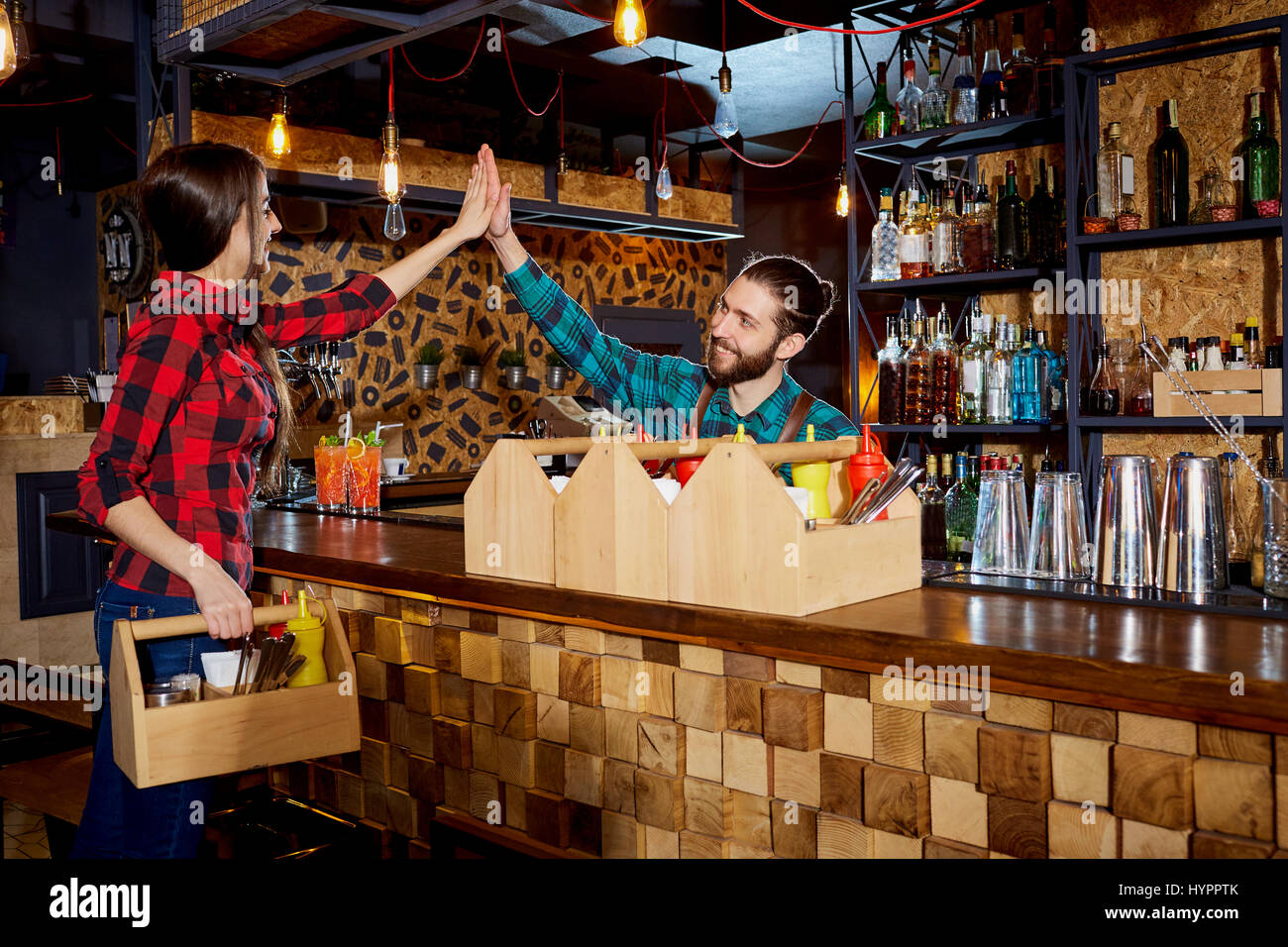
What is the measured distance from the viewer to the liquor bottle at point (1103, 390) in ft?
11.8

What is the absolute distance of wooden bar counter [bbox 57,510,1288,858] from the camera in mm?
1274

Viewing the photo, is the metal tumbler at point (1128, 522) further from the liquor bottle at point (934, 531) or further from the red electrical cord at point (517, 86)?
the red electrical cord at point (517, 86)

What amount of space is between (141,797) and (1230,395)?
3.12 m

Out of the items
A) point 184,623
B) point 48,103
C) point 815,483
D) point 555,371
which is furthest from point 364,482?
point 48,103

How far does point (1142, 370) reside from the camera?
3.62 meters

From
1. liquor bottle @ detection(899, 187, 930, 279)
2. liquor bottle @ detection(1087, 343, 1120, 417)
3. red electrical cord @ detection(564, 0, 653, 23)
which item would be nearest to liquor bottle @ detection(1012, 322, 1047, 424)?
liquor bottle @ detection(1087, 343, 1120, 417)

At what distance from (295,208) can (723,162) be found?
3889mm

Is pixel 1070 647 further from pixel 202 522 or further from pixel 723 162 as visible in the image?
pixel 723 162

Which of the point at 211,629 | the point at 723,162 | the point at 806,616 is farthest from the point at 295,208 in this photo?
the point at 806,616

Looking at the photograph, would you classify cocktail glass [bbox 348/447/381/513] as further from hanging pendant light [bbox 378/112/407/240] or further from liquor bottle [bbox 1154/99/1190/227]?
liquor bottle [bbox 1154/99/1190/227]

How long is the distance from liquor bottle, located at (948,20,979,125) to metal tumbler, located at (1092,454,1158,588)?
8.93ft

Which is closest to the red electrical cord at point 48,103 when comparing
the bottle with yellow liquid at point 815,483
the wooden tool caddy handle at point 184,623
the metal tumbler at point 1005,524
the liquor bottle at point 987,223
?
the liquor bottle at point 987,223

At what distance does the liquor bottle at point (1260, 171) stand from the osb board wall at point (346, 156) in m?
4.05
